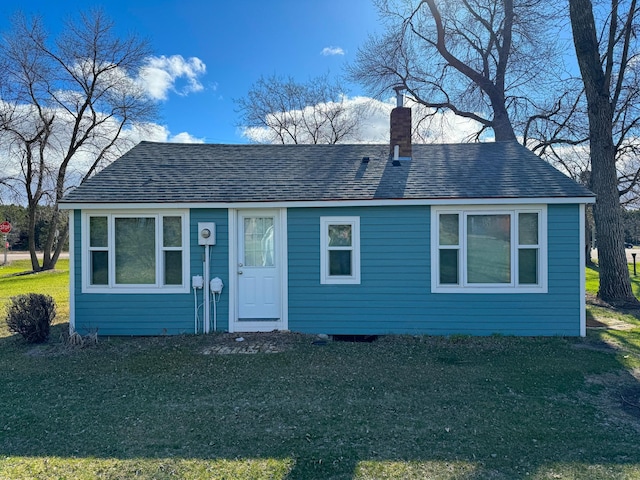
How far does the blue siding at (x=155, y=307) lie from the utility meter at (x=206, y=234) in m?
0.13

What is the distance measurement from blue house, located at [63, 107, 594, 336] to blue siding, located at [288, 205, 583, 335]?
2 centimetres

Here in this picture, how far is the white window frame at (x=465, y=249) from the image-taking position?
6789 mm

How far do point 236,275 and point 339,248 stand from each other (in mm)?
1897

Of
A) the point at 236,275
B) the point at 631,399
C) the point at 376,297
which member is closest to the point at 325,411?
the point at 376,297

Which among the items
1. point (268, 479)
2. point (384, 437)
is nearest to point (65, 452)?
point (268, 479)

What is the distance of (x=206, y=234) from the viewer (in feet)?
22.8

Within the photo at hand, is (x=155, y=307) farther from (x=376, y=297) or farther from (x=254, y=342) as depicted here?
(x=376, y=297)

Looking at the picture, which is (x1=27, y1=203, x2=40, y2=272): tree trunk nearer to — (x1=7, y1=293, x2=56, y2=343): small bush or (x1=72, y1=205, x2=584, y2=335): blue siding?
(x1=7, y1=293, x2=56, y2=343): small bush

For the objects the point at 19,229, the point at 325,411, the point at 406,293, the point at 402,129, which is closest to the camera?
the point at 325,411

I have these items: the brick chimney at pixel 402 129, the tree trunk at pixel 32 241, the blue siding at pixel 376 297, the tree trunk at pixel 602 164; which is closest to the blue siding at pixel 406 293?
the blue siding at pixel 376 297

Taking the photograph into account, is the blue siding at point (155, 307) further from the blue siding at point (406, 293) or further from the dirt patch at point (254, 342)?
the blue siding at point (406, 293)

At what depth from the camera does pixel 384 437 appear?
3.56 meters

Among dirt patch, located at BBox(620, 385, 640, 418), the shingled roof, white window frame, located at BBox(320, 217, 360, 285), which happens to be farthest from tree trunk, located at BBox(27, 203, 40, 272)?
dirt patch, located at BBox(620, 385, 640, 418)

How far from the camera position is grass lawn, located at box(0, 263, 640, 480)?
3.14 m
